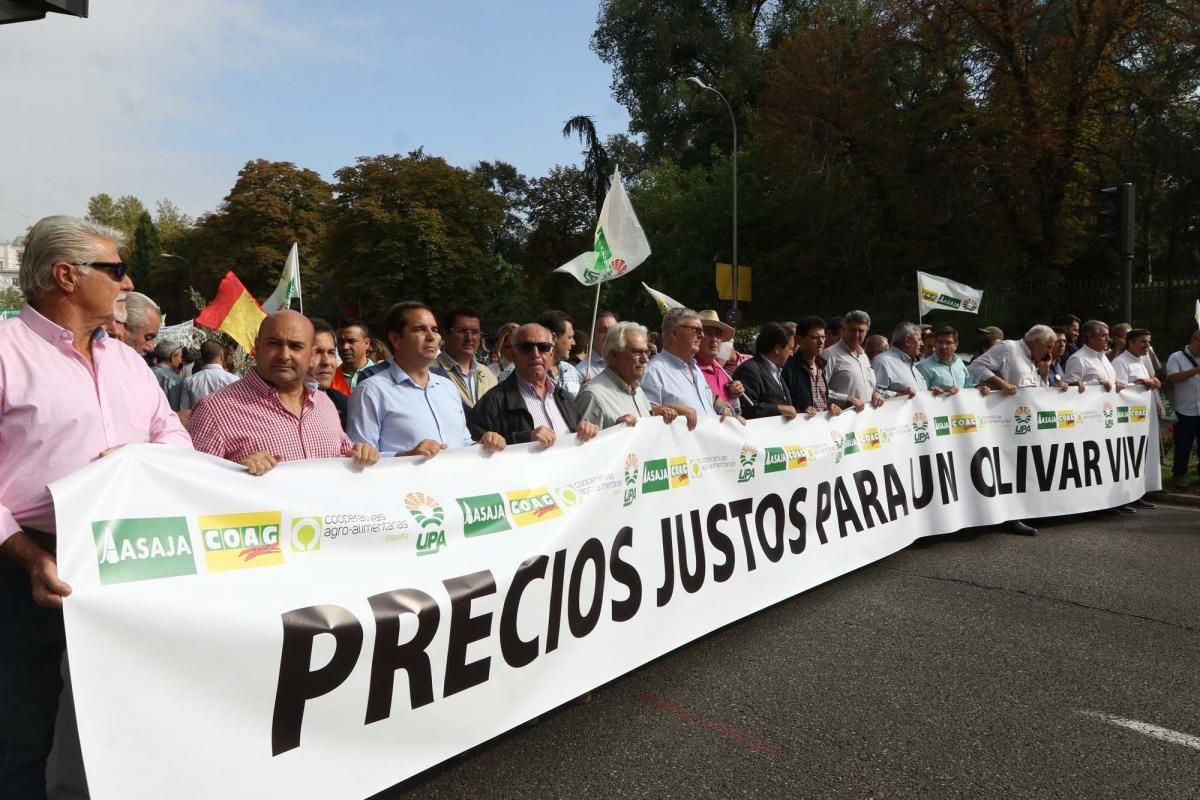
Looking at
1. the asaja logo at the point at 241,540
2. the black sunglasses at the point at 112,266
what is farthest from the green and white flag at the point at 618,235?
the black sunglasses at the point at 112,266

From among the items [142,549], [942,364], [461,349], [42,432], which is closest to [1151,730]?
[142,549]

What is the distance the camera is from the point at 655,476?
458 cm

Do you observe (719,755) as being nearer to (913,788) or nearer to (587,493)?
(913,788)

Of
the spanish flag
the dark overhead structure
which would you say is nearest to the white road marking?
the dark overhead structure

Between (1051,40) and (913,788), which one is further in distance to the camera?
(1051,40)

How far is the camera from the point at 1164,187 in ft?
83.5

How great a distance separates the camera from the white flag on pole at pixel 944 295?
11.7 metres

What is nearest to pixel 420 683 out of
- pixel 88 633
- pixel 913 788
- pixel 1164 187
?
pixel 88 633

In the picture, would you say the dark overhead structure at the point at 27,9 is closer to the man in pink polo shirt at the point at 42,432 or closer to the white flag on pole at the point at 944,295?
the man in pink polo shirt at the point at 42,432

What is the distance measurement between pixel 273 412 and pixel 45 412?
3.43 feet

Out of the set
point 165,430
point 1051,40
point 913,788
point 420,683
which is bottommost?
point 913,788

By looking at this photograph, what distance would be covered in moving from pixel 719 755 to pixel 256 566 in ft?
6.15

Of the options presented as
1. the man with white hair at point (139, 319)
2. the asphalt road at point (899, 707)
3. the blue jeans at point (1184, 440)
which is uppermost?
the man with white hair at point (139, 319)

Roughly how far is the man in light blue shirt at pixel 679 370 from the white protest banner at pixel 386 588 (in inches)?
18.4
